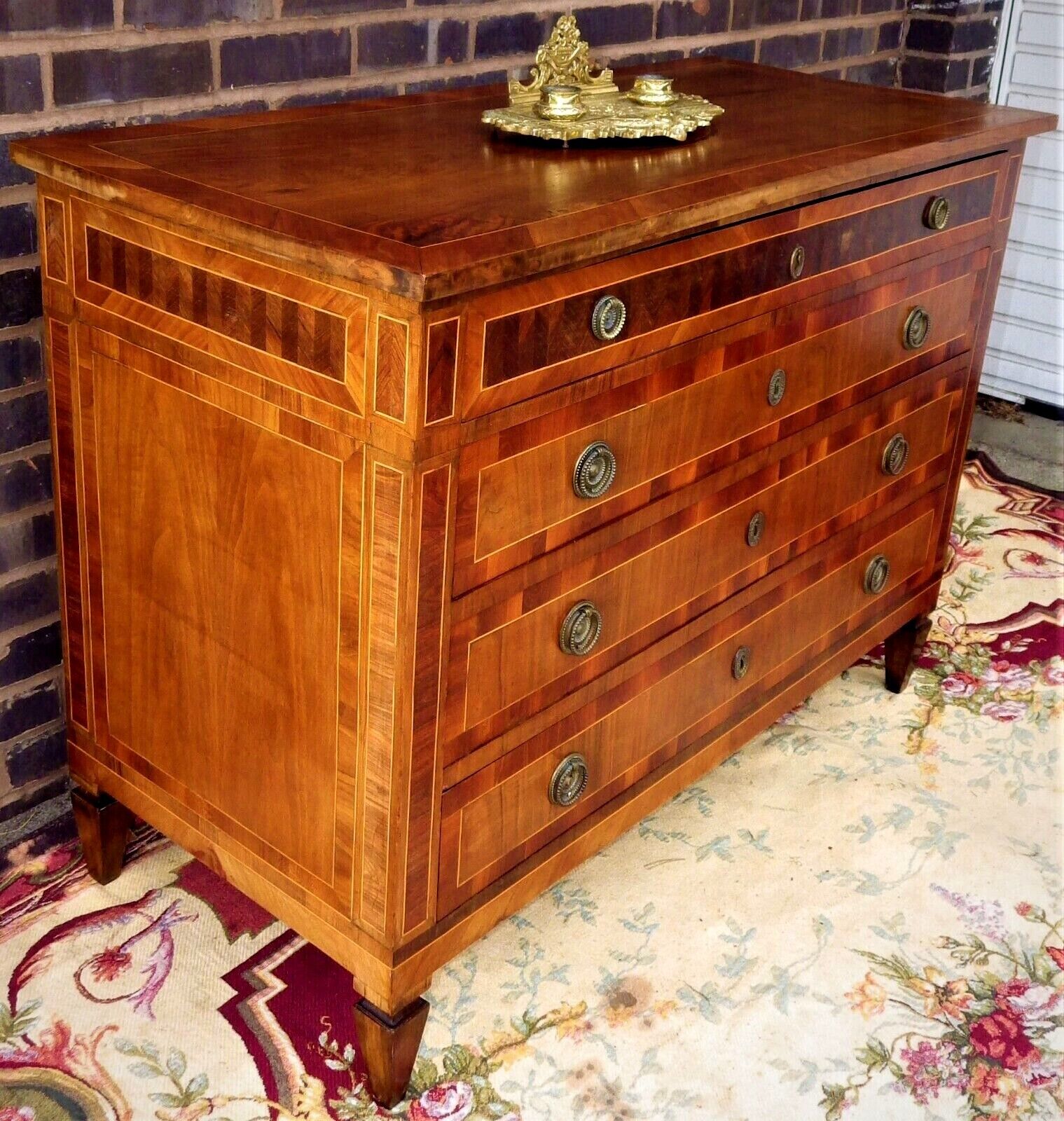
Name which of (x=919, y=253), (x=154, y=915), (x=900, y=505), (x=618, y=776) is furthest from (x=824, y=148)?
(x=154, y=915)

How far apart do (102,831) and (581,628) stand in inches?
31.7

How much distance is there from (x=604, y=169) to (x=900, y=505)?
0.98m

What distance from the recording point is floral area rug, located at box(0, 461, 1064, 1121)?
1.83 m

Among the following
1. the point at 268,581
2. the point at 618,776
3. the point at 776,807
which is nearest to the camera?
the point at 268,581

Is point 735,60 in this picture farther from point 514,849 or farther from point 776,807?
point 514,849

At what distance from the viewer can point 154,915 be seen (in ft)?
6.81

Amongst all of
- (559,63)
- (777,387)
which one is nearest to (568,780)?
(777,387)

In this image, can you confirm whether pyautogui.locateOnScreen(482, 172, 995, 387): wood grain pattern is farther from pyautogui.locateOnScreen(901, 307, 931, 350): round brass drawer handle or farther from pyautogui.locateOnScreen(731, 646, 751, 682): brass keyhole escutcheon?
pyautogui.locateOnScreen(731, 646, 751, 682): brass keyhole escutcheon

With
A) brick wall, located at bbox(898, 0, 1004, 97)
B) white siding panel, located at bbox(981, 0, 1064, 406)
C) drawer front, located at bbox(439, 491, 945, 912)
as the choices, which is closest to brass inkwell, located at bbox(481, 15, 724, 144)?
drawer front, located at bbox(439, 491, 945, 912)

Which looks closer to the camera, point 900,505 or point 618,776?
point 618,776

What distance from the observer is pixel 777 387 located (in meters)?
1.97

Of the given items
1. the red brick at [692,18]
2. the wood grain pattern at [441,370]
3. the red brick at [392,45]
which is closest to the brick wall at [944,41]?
the red brick at [692,18]

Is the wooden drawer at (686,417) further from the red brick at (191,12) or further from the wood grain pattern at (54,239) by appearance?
the red brick at (191,12)

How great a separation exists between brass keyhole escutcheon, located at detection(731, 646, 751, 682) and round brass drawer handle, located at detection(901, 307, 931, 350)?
546mm
